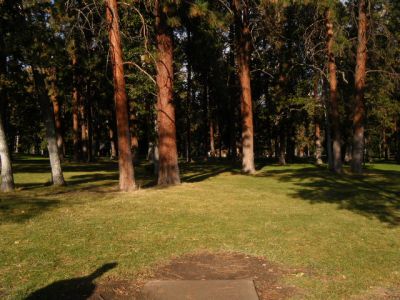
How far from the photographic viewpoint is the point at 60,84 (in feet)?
119

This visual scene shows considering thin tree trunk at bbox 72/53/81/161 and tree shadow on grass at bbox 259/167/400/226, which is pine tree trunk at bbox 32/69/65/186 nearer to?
tree shadow on grass at bbox 259/167/400/226

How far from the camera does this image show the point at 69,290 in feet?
21.0

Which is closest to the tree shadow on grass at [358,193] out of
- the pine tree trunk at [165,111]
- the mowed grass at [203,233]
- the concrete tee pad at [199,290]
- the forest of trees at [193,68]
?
the mowed grass at [203,233]

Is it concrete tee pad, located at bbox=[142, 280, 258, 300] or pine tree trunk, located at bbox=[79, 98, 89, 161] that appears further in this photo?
pine tree trunk, located at bbox=[79, 98, 89, 161]

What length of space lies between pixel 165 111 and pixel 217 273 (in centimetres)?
1242

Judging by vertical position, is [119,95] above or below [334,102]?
below

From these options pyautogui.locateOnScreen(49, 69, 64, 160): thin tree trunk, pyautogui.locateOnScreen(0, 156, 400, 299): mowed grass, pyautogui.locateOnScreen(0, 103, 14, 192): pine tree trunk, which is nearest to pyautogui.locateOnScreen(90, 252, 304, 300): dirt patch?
pyautogui.locateOnScreen(0, 156, 400, 299): mowed grass

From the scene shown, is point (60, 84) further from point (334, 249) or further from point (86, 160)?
point (334, 249)

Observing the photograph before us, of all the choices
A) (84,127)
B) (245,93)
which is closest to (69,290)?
(245,93)

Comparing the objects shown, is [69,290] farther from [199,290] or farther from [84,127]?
[84,127]

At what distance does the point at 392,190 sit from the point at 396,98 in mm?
31506

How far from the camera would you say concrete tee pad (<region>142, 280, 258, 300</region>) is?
6184mm

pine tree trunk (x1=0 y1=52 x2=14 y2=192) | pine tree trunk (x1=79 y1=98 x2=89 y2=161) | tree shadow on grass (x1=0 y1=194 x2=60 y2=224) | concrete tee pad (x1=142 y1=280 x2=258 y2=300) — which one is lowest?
concrete tee pad (x1=142 y1=280 x2=258 y2=300)

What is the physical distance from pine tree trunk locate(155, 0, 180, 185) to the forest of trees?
4 centimetres
